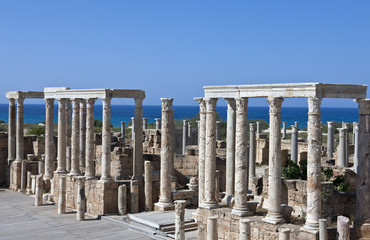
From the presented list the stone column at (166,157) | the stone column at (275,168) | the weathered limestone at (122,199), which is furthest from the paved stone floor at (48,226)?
the stone column at (275,168)

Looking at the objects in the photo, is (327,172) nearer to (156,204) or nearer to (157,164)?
(156,204)

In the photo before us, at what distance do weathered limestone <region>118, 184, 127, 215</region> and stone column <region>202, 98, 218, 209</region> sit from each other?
4886 millimetres

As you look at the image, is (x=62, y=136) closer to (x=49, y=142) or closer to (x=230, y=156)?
(x=49, y=142)

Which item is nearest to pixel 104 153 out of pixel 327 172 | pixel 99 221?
pixel 99 221

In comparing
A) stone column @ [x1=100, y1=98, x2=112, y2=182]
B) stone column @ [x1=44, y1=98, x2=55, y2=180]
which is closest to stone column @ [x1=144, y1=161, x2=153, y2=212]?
stone column @ [x1=100, y1=98, x2=112, y2=182]

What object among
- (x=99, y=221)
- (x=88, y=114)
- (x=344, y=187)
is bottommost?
(x=99, y=221)

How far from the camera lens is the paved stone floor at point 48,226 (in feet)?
66.9

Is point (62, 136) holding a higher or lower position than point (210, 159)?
higher

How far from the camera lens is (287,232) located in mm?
A: 15312

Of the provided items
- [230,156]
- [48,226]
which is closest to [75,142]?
[48,226]

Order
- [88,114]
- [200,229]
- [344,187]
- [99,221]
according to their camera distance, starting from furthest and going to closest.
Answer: [88,114] < [99,221] < [344,187] < [200,229]

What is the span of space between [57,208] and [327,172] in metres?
11.5

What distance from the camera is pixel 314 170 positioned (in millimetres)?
15703

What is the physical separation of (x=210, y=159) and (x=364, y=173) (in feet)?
16.6
